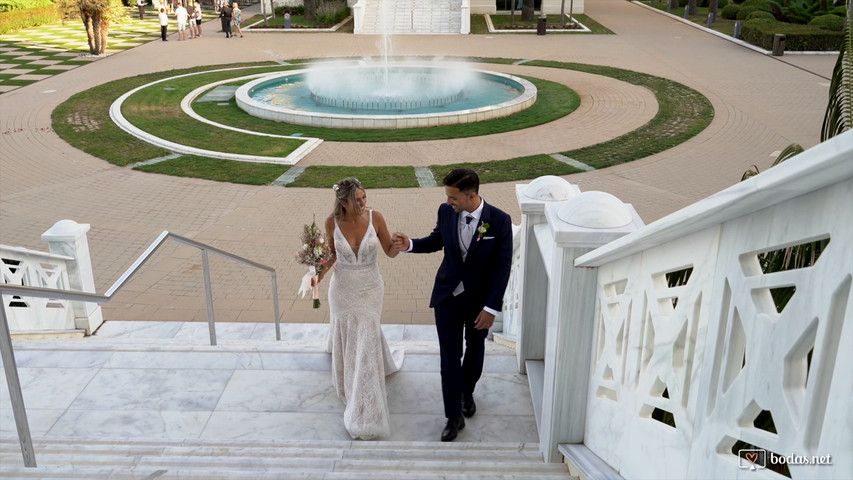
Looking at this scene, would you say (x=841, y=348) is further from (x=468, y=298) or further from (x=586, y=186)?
(x=586, y=186)

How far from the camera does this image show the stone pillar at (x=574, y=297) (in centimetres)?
360

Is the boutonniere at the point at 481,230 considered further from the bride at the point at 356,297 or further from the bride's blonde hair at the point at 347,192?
the bride's blonde hair at the point at 347,192

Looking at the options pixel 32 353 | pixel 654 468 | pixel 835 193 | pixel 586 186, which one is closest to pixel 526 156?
pixel 586 186

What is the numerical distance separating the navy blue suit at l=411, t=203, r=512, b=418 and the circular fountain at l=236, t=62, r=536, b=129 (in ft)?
41.6

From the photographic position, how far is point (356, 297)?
5.16m

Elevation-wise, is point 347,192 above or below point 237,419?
above

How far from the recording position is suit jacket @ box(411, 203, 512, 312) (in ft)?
16.2

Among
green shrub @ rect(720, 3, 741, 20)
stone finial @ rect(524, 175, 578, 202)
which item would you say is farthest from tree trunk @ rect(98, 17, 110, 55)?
green shrub @ rect(720, 3, 741, 20)

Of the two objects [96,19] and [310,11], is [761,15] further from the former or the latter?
[96,19]

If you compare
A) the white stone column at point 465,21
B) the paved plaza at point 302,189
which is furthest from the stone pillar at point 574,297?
the white stone column at point 465,21

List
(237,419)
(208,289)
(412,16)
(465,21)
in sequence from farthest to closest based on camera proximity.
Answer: (412,16)
(465,21)
(208,289)
(237,419)

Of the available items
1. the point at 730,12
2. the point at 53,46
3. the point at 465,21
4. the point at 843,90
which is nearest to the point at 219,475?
the point at 843,90

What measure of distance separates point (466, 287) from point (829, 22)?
3101cm

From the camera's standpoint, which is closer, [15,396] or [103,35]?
[15,396]
